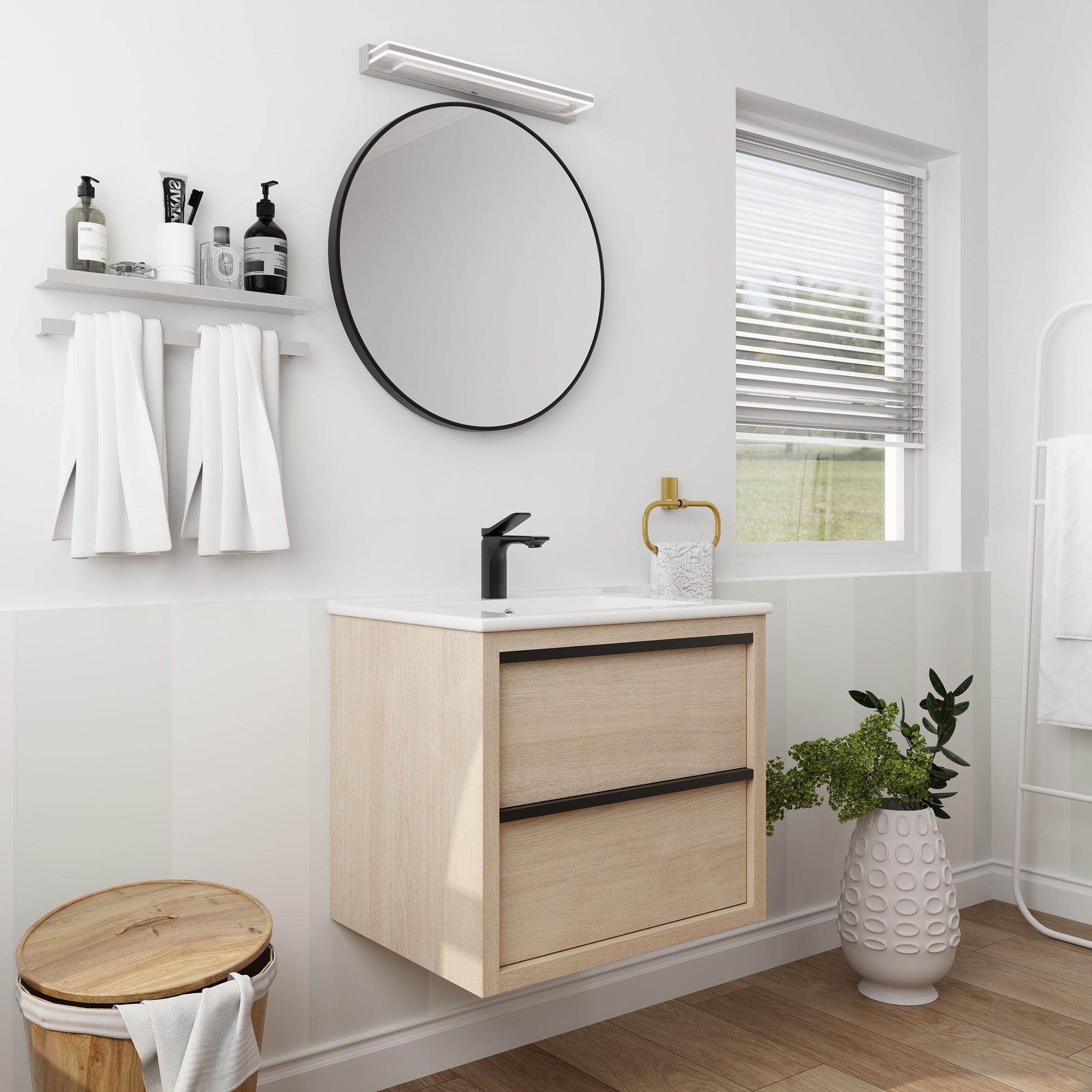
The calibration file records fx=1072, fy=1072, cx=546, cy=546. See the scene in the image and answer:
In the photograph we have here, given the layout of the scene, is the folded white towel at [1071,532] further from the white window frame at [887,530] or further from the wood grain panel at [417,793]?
the wood grain panel at [417,793]

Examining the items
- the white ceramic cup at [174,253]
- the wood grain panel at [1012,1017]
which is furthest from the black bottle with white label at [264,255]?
the wood grain panel at [1012,1017]

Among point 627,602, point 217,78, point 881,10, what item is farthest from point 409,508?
point 881,10

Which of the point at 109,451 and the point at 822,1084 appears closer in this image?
the point at 109,451

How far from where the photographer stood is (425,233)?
2.03m

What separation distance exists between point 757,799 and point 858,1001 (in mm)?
765

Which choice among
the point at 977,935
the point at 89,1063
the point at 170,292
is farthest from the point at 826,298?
the point at 89,1063

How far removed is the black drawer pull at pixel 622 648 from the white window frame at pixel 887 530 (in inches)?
28.9

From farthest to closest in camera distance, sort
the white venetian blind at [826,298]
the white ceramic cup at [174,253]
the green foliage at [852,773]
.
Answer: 1. the white venetian blind at [826,298]
2. the green foliage at [852,773]
3. the white ceramic cup at [174,253]

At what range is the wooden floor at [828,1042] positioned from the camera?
1994 mm

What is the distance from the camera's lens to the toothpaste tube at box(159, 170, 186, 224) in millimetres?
1716

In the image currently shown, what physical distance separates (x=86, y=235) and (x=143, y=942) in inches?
40.7

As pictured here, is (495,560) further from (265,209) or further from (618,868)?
(265,209)

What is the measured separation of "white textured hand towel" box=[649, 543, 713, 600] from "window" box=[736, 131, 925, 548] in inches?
16.2

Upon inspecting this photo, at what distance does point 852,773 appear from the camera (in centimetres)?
227
